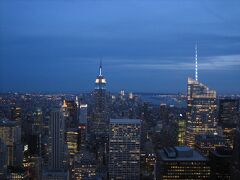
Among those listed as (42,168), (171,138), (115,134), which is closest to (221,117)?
(171,138)

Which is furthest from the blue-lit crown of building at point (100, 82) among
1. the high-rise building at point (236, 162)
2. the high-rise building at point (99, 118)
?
the high-rise building at point (236, 162)

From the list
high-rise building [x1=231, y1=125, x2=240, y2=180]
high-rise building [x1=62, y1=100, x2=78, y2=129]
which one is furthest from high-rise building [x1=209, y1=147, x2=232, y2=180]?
high-rise building [x1=62, y1=100, x2=78, y2=129]

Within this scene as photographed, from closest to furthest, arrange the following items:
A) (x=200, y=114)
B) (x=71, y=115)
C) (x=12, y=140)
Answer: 1. (x=12, y=140)
2. (x=71, y=115)
3. (x=200, y=114)

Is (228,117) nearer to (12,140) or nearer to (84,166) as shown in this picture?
(84,166)

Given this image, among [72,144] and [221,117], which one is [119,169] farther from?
[221,117]

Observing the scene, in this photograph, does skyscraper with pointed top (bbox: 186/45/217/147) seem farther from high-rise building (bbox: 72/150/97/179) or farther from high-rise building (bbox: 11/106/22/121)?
high-rise building (bbox: 11/106/22/121)

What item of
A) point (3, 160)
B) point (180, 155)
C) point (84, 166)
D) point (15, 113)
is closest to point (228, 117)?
point (180, 155)
